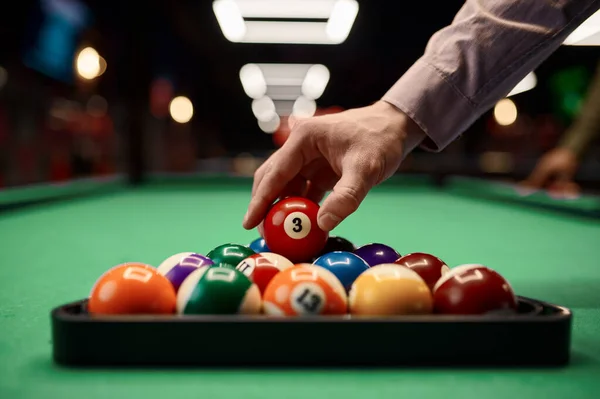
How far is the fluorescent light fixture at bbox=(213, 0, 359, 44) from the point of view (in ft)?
20.9

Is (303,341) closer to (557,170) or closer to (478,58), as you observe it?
(478,58)

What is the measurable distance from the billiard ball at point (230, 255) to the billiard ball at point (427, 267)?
41cm

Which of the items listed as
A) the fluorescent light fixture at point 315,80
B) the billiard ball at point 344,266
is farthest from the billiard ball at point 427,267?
the fluorescent light fixture at point 315,80

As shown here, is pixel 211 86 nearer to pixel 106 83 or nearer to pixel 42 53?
pixel 106 83

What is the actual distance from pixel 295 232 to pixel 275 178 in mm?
162

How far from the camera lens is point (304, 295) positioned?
115cm

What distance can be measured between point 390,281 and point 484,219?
3.49 metres

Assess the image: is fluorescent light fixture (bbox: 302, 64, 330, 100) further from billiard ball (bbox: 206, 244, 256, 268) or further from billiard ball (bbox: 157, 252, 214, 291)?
billiard ball (bbox: 157, 252, 214, 291)

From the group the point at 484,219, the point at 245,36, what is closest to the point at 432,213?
the point at 484,219

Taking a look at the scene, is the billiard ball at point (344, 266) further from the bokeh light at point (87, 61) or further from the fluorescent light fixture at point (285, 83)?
the fluorescent light fixture at point (285, 83)

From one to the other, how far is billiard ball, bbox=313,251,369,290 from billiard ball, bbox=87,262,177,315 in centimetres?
40

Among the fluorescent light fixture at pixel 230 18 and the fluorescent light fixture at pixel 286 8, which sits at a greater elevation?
the fluorescent light fixture at pixel 230 18

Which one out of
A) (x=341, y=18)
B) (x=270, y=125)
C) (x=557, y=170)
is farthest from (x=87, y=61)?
(x=270, y=125)

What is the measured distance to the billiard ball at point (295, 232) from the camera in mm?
1735
